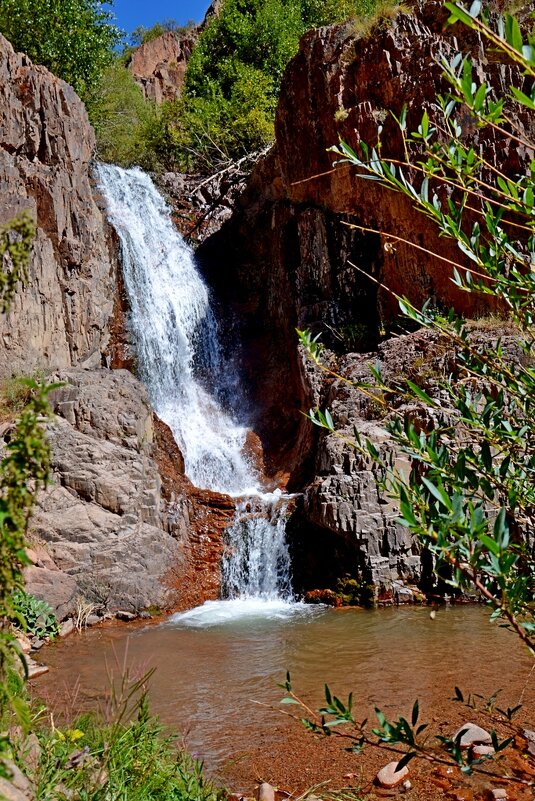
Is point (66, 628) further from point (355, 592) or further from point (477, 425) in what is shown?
point (477, 425)

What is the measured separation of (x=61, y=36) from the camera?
19562 mm

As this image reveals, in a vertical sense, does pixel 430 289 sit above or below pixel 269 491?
above

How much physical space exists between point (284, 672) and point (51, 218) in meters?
9.93

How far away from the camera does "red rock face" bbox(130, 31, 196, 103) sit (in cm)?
3002

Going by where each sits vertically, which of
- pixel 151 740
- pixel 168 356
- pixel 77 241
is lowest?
pixel 151 740

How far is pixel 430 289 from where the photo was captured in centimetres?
1222

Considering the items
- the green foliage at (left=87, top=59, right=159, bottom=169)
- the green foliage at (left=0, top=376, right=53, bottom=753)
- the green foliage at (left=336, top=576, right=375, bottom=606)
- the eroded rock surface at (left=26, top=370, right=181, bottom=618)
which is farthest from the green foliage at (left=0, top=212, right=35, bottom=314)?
the green foliage at (left=87, top=59, right=159, bottom=169)

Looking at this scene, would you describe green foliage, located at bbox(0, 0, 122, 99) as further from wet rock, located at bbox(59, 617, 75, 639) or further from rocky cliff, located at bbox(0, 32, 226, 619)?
wet rock, located at bbox(59, 617, 75, 639)

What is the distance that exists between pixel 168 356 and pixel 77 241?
125 inches

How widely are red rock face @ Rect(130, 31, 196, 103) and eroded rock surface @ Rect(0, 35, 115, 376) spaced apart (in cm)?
1784

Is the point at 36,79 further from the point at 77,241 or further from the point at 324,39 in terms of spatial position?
the point at 324,39

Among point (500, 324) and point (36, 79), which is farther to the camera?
point (36, 79)

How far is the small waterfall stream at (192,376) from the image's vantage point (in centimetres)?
1038

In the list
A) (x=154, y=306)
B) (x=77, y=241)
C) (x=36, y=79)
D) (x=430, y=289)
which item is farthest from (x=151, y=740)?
(x=36, y=79)
